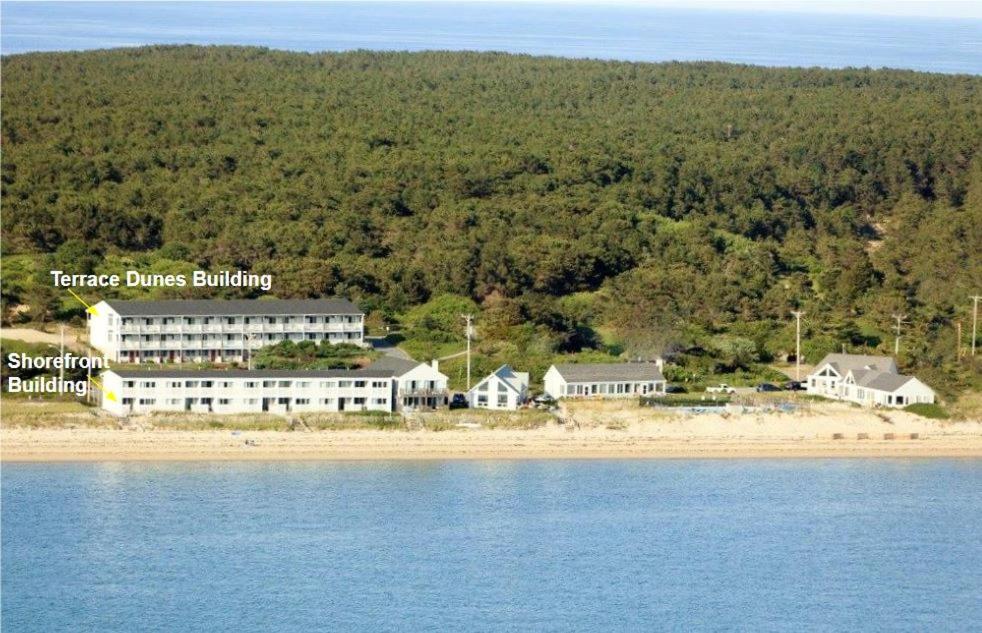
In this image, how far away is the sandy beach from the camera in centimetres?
4072

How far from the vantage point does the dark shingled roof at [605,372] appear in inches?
1801

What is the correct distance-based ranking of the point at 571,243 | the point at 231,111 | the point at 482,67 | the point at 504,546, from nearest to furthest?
1. the point at 504,546
2. the point at 571,243
3. the point at 231,111
4. the point at 482,67

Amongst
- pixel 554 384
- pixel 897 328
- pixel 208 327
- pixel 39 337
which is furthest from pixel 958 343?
pixel 39 337

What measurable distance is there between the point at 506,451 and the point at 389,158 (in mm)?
31052

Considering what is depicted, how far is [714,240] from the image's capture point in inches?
2571

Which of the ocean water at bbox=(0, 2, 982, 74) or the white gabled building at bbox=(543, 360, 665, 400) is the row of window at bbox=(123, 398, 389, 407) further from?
the ocean water at bbox=(0, 2, 982, 74)

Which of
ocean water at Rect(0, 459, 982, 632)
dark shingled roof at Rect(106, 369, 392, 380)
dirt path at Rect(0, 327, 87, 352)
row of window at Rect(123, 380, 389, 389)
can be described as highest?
dirt path at Rect(0, 327, 87, 352)

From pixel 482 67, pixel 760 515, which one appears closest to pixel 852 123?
pixel 482 67

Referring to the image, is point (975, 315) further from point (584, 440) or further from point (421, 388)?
point (421, 388)

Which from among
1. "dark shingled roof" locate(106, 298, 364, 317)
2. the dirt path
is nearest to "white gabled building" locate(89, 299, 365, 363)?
"dark shingled roof" locate(106, 298, 364, 317)

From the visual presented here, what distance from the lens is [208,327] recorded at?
48.4 meters

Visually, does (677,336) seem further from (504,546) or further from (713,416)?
(504,546)

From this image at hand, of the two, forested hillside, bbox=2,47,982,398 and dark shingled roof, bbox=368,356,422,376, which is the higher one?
forested hillside, bbox=2,47,982,398

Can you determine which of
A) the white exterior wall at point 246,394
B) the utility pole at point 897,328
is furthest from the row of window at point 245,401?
the utility pole at point 897,328
